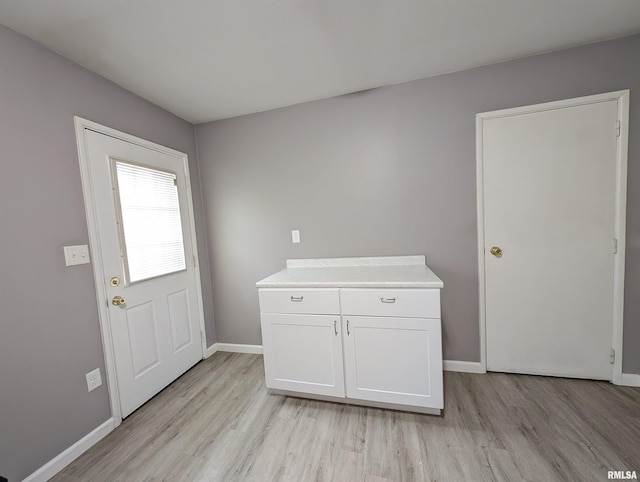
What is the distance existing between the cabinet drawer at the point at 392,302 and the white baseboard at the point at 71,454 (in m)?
1.69

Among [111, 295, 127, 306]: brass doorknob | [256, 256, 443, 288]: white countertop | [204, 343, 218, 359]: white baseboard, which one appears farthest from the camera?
[204, 343, 218, 359]: white baseboard

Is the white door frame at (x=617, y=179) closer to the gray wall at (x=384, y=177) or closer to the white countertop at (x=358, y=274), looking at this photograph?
the gray wall at (x=384, y=177)

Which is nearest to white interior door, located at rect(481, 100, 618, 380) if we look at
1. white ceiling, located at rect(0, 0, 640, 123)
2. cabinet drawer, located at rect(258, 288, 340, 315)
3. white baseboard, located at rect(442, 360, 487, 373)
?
white baseboard, located at rect(442, 360, 487, 373)

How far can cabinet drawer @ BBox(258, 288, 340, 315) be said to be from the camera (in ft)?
5.31

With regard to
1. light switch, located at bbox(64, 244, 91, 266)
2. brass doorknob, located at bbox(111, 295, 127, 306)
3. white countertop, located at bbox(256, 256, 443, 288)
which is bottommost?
brass doorknob, located at bbox(111, 295, 127, 306)

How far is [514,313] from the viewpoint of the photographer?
6.09 feet

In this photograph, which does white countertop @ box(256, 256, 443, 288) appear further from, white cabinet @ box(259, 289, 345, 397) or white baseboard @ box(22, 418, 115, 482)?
Result: white baseboard @ box(22, 418, 115, 482)

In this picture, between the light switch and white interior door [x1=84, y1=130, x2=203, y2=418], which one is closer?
the light switch

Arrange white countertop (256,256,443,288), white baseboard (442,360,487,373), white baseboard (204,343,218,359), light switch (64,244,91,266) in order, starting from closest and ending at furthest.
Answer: light switch (64,244,91,266) < white countertop (256,256,443,288) < white baseboard (442,360,487,373) < white baseboard (204,343,218,359)

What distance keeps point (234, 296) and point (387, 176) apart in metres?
1.87

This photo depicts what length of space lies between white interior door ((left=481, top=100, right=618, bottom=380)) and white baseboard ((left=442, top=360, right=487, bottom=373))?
15cm

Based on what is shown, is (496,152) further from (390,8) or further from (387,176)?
(390,8)

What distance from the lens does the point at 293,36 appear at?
4.58 ft

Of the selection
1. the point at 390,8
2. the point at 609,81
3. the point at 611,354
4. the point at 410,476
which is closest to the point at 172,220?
the point at 390,8
